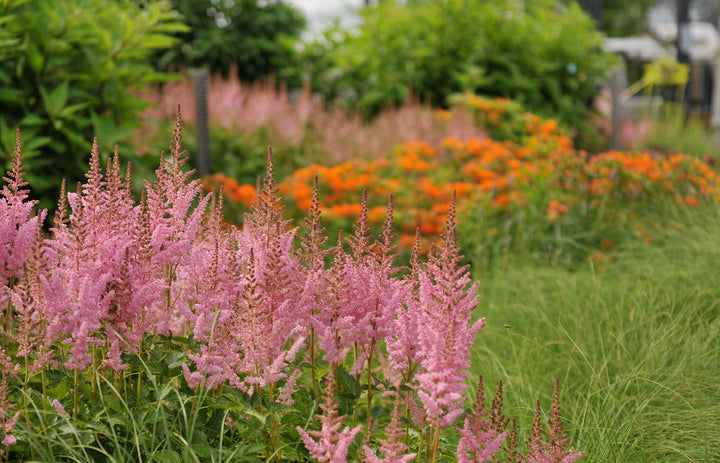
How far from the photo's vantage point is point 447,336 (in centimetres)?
192

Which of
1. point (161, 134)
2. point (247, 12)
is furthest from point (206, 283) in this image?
point (247, 12)

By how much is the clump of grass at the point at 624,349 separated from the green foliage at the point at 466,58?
6798 millimetres

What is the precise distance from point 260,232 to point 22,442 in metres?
0.90

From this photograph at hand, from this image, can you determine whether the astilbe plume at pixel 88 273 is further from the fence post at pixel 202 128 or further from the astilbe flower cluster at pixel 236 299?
the fence post at pixel 202 128

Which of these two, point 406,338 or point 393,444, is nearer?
point 393,444

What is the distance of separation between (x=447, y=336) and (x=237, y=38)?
13.2 metres

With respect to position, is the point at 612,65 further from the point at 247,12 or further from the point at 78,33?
the point at 78,33

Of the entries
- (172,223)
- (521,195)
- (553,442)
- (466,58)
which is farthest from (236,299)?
(466,58)

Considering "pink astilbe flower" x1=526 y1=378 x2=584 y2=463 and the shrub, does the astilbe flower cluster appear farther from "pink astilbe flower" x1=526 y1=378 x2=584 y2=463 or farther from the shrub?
the shrub

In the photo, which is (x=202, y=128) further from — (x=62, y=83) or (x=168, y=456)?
(x=168, y=456)

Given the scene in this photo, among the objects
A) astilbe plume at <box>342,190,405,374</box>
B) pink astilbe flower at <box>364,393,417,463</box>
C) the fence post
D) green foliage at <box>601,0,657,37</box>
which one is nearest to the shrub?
the fence post

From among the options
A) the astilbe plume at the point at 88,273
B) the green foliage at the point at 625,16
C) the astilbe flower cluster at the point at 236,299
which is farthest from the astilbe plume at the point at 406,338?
the green foliage at the point at 625,16

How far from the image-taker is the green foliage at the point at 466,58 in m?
12.0

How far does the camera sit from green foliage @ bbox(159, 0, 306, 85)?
14.2 metres
